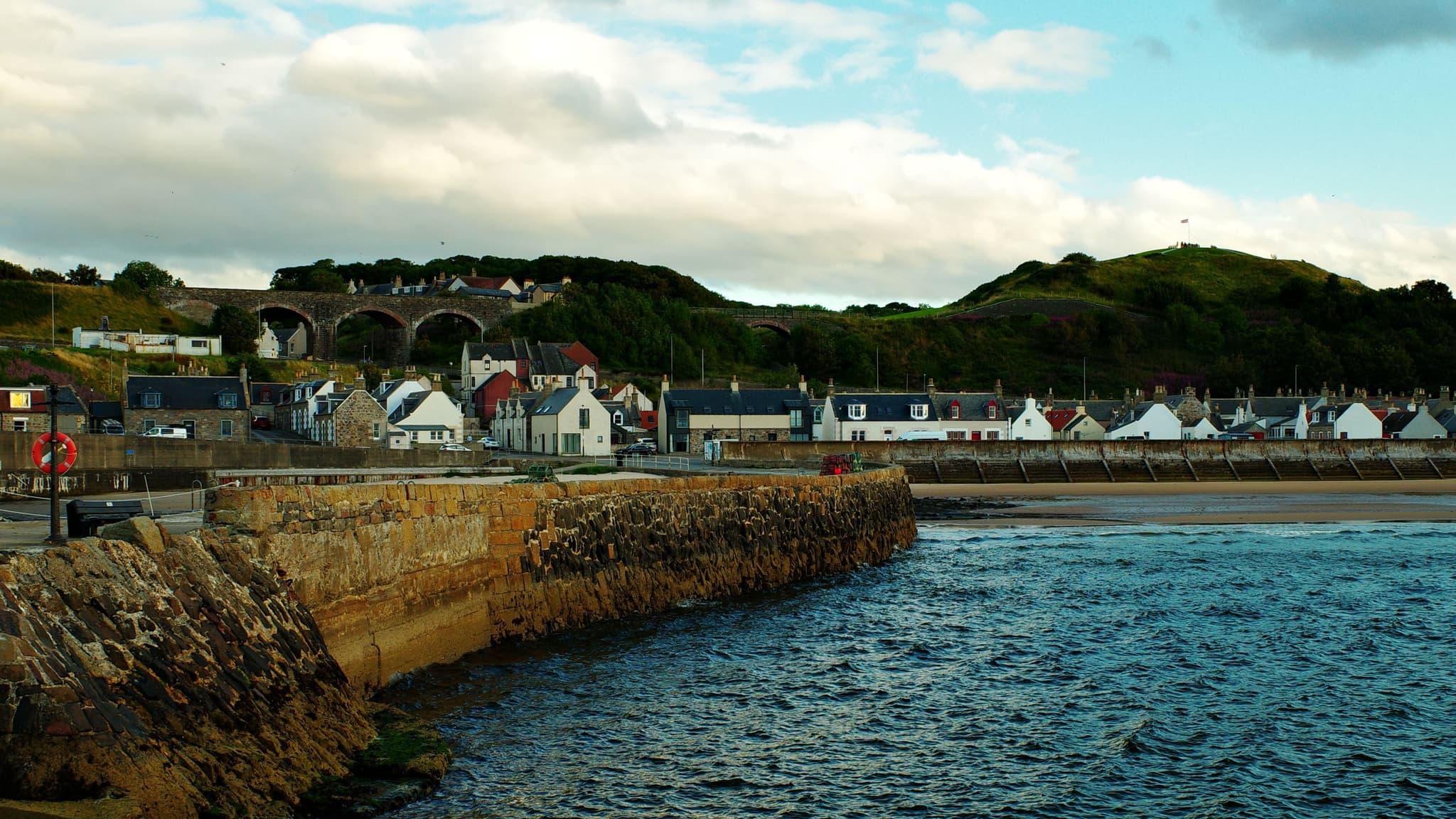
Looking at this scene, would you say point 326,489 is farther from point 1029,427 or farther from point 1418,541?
point 1029,427

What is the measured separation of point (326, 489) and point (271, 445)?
2385 cm

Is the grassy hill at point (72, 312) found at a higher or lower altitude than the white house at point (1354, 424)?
higher

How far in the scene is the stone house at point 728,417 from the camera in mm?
60812

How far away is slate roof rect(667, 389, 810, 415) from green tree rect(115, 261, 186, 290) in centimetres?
5516

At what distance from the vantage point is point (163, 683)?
8.18 meters

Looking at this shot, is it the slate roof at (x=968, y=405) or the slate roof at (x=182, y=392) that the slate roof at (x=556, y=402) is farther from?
the slate roof at (x=968, y=405)

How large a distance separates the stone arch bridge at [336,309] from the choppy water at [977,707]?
278 ft

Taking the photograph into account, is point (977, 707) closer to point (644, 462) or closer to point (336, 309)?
point (644, 462)

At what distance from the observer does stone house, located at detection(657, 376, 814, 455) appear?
2394 inches

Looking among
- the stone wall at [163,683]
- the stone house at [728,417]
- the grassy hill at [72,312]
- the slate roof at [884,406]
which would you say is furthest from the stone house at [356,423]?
the stone wall at [163,683]

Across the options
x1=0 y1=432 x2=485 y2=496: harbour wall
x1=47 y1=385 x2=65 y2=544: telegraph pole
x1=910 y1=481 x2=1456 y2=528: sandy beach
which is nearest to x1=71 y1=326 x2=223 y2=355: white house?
x1=0 y1=432 x2=485 y2=496: harbour wall

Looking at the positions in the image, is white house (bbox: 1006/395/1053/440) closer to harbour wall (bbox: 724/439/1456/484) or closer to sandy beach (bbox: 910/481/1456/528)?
harbour wall (bbox: 724/439/1456/484)

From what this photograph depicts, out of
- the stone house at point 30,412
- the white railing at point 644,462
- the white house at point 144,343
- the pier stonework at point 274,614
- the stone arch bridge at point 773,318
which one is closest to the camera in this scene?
the pier stonework at point 274,614

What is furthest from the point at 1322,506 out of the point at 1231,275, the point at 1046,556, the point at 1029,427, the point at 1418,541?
the point at 1231,275
